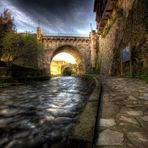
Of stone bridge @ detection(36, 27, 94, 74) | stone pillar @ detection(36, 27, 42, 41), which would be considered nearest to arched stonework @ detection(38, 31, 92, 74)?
stone bridge @ detection(36, 27, 94, 74)

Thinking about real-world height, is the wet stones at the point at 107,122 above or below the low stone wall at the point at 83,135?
below

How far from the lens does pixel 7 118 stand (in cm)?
308

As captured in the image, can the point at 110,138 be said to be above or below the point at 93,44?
below

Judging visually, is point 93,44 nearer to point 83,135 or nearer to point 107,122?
point 107,122

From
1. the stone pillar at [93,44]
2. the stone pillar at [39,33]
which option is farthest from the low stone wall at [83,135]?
the stone pillar at [39,33]

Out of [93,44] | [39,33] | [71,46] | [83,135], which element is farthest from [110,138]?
[71,46]

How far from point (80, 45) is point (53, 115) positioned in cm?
2825

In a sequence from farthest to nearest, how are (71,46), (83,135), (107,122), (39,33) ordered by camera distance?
(71,46)
(39,33)
(107,122)
(83,135)

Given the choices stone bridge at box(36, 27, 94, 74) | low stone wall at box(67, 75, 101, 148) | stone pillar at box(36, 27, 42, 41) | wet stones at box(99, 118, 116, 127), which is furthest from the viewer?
stone bridge at box(36, 27, 94, 74)

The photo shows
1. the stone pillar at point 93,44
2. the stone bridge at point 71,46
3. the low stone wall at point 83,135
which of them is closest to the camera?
the low stone wall at point 83,135

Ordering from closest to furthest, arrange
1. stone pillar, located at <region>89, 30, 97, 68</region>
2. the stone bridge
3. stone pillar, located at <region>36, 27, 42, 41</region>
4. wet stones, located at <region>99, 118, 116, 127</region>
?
wet stones, located at <region>99, 118, 116, 127</region>, stone pillar, located at <region>36, 27, 42, 41</region>, stone pillar, located at <region>89, 30, 97, 68</region>, the stone bridge

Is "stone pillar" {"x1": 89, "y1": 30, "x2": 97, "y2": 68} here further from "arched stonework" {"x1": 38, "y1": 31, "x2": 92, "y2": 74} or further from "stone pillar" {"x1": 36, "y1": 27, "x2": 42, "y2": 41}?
"stone pillar" {"x1": 36, "y1": 27, "x2": 42, "y2": 41}

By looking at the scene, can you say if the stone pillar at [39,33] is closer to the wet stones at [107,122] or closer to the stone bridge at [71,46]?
the stone bridge at [71,46]

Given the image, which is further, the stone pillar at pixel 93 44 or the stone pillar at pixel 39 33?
the stone pillar at pixel 93 44
